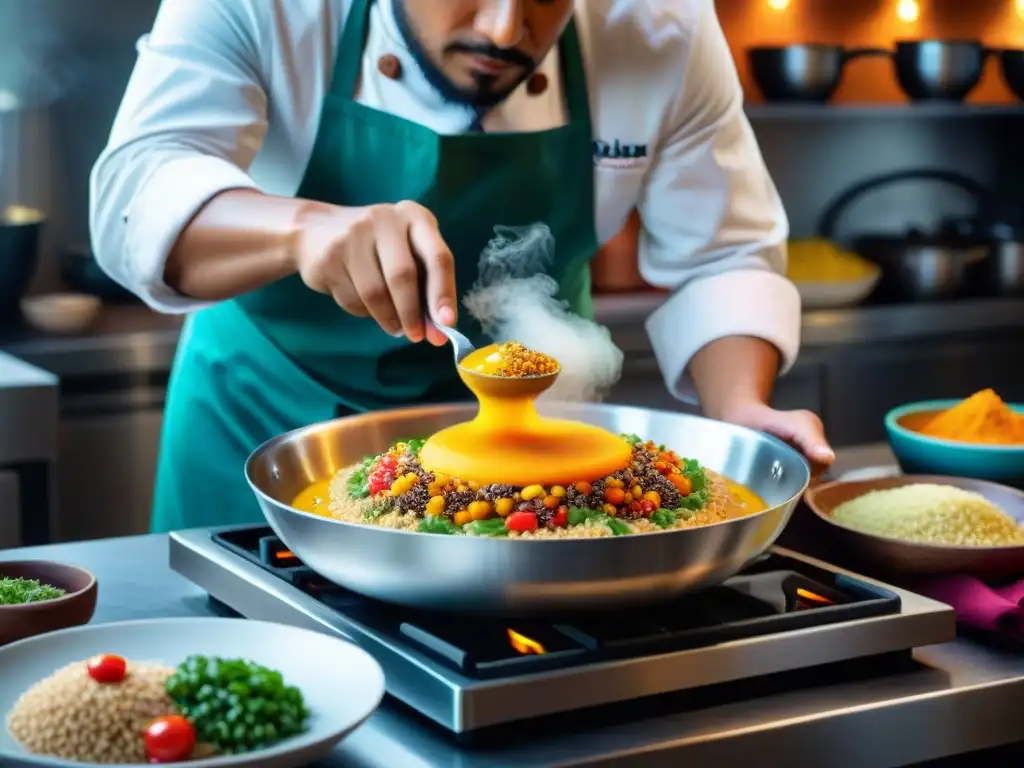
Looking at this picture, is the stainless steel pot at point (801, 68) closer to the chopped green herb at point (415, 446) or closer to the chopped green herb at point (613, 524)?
the chopped green herb at point (415, 446)

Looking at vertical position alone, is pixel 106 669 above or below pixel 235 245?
below

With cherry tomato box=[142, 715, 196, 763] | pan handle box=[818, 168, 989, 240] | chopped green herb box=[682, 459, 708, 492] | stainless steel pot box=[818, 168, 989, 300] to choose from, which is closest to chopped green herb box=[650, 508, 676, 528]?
chopped green herb box=[682, 459, 708, 492]

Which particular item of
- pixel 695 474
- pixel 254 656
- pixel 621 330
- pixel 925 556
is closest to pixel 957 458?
pixel 925 556

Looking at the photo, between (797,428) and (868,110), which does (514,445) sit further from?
(868,110)

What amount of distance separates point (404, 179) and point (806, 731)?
1.14 metres

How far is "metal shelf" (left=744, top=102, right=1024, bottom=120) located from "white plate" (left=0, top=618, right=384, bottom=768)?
3.20m

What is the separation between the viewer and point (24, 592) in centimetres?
128

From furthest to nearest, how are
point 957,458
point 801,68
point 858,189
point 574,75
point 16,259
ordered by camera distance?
point 858,189 → point 801,68 → point 16,259 → point 574,75 → point 957,458

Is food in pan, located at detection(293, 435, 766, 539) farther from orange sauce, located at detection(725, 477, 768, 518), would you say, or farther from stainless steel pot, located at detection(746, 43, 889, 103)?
stainless steel pot, located at detection(746, 43, 889, 103)

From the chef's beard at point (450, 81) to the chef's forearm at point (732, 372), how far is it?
49cm

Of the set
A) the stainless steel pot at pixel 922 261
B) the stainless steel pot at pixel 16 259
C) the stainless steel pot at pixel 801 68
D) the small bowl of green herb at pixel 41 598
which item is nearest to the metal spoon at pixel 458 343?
the small bowl of green herb at pixel 41 598

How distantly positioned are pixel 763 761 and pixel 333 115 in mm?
1207

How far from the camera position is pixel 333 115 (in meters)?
2.01

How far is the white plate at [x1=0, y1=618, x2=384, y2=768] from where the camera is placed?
1005 mm
